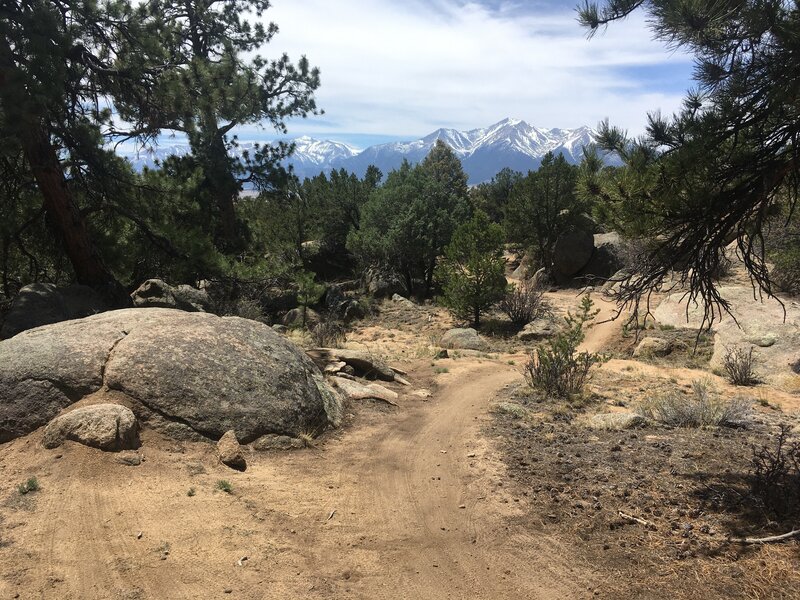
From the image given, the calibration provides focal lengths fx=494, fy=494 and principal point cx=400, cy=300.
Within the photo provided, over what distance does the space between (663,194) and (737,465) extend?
3167mm

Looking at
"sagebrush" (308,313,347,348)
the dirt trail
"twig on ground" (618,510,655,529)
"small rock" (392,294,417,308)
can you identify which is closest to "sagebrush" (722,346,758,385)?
the dirt trail

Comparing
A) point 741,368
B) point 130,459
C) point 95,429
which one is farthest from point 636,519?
point 741,368

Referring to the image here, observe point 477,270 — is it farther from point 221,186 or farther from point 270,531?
point 270,531

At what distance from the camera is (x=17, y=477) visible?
448 cm

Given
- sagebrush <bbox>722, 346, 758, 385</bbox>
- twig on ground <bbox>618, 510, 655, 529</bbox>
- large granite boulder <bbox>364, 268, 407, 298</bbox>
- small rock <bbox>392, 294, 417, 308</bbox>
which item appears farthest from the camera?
large granite boulder <bbox>364, 268, 407, 298</bbox>

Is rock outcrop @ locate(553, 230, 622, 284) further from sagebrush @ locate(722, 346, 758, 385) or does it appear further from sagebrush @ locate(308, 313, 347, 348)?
sagebrush @ locate(308, 313, 347, 348)

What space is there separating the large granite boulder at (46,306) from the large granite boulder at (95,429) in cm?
343

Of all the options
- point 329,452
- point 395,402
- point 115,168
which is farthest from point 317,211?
point 329,452

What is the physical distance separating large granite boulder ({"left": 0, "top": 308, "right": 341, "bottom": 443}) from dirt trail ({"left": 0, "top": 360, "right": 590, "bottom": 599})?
38cm

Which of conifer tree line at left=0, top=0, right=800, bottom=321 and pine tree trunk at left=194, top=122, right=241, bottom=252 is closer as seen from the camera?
conifer tree line at left=0, top=0, right=800, bottom=321

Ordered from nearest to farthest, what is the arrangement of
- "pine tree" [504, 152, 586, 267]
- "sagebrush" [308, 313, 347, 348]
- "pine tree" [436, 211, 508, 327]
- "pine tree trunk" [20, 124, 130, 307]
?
"pine tree trunk" [20, 124, 130, 307] → "sagebrush" [308, 313, 347, 348] → "pine tree" [436, 211, 508, 327] → "pine tree" [504, 152, 586, 267]

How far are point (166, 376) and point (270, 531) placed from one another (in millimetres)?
2440

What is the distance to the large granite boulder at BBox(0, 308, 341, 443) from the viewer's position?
17.5 ft

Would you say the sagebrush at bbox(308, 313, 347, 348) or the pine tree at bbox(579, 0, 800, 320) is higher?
the pine tree at bbox(579, 0, 800, 320)
